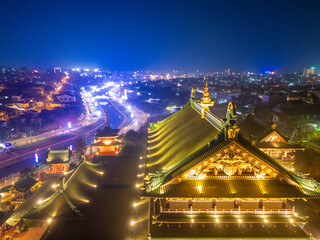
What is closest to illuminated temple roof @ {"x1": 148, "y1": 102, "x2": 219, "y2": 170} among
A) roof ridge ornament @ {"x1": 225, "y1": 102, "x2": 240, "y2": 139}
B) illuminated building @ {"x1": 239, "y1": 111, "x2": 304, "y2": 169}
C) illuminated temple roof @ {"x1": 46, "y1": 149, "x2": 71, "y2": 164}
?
roof ridge ornament @ {"x1": 225, "y1": 102, "x2": 240, "y2": 139}

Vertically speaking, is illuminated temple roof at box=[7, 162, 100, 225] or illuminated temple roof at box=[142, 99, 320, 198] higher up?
illuminated temple roof at box=[142, 99, 320, 198]

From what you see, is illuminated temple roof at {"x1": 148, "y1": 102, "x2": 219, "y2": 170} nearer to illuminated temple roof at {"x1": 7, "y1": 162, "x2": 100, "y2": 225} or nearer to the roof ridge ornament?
the roof ridge ornament

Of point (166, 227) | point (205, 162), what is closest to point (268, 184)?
point (205, 162)

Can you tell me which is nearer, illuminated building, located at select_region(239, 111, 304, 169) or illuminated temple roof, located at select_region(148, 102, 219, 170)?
illuminated temple roof, located at select_region(148, 102, 219, 170)

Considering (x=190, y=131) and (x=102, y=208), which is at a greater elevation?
(x=190, y=131)

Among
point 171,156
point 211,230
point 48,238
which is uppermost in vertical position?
point 171,156

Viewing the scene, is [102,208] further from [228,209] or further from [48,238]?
[228,209]

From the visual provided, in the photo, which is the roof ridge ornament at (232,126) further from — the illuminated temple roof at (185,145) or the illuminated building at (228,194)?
the illuminated temple roof at (185,145)
